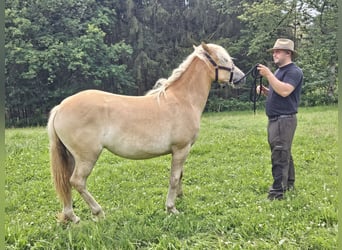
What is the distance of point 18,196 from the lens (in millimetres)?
4473

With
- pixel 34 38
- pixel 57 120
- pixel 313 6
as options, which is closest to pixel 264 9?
pixel 313 6

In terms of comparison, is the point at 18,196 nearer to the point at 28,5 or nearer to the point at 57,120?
→ the point at 57,120

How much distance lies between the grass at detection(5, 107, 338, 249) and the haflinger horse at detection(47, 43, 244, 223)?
0.38 m

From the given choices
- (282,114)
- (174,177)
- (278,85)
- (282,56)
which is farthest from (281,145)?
(174,177)

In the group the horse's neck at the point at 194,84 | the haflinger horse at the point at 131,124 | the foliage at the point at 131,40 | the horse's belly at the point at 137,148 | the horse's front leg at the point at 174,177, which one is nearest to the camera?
the haflinger horse at the point at 131,124

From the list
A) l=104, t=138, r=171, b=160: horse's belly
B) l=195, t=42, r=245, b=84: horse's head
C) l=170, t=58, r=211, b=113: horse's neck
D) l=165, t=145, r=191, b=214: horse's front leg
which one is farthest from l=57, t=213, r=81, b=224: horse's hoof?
l=195, t=42, r=245, b=84: horse's head

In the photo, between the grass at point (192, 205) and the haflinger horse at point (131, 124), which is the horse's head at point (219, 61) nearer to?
the haflinger horse at point (131, 124)

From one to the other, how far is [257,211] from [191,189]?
1.25 meters

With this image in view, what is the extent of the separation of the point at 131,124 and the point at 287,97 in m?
1.93

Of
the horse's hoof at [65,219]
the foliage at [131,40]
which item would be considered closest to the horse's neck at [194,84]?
the horse's hoof at [65,219]

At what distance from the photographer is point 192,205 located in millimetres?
4000

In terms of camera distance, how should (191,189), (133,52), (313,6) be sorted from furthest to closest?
(133,52) < (313,6) < (191,189)

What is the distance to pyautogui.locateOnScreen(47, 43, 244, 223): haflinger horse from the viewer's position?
3.38 metres

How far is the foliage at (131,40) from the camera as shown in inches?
685
